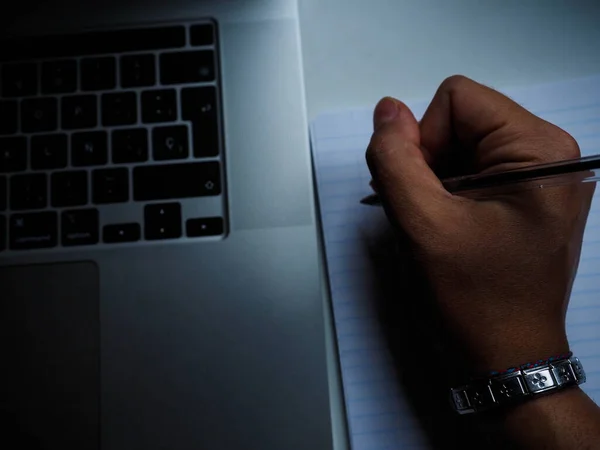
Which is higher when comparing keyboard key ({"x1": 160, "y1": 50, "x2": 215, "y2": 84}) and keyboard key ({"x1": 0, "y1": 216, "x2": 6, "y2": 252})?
keyboard key ({"x1": 160, "y1": 50, "x2": 215, "y2": 84})

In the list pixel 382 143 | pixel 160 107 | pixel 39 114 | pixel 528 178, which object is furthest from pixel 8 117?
pixel 528 178

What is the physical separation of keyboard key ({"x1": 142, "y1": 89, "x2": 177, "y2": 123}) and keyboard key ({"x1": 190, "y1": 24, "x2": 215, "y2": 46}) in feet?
0.17

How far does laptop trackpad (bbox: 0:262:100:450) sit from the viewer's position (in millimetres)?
452

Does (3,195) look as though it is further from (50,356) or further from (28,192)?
(50,356)

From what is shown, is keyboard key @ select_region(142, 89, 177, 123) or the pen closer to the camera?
the pen

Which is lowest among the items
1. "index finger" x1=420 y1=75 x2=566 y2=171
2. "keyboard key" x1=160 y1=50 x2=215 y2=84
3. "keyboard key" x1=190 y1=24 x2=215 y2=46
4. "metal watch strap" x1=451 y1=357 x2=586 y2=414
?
"metal watch strap" x1=451 y1=357 x2=586 y2=414

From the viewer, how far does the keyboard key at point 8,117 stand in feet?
1.57

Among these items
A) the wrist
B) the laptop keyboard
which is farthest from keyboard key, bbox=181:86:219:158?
the wrist

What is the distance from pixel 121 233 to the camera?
46 cm

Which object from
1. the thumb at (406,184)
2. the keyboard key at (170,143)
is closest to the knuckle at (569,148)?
the thumb at (406,184)

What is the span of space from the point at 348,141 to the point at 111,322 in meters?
0.27

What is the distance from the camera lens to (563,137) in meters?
0.43

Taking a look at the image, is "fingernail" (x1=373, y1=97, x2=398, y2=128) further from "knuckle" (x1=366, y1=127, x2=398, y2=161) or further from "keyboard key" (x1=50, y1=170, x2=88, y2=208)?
"keyboard key" (x1=50, y1=170, x2=88, y2=208)

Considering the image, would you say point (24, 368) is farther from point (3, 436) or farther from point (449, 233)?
point (449, 233)
